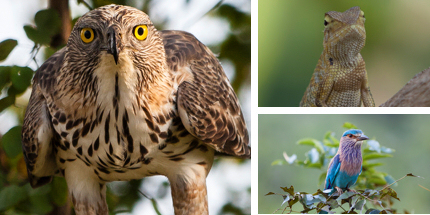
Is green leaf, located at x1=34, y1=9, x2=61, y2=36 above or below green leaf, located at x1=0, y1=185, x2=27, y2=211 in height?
above

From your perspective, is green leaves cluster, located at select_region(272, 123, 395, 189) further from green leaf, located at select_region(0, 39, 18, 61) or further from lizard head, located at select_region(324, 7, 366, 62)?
green leaf, located at select_region(0, 39, 18, 61)

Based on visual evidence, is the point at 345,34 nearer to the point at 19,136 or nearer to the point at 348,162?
the point at 348,162

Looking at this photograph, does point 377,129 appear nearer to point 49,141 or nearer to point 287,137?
point 287,137

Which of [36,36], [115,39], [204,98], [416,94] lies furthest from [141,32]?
[416,94]

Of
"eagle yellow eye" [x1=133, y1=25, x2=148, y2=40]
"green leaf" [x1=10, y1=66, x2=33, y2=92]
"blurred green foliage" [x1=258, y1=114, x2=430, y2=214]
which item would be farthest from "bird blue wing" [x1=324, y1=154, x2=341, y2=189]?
"green leaf" [x1=10, y1=66, x2=33, y2=92]

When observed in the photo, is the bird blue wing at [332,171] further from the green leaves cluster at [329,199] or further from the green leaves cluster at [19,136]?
the green leaves cluster at [19,136]

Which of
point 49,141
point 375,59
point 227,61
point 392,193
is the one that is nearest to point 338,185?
point 392,193
